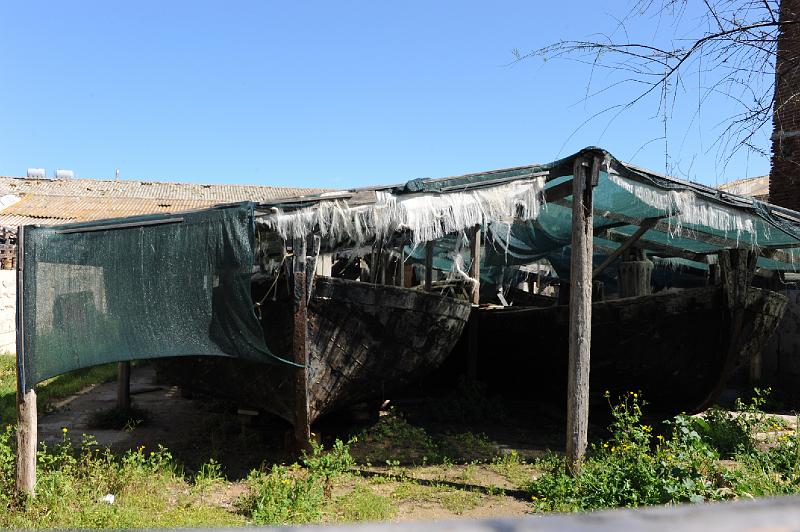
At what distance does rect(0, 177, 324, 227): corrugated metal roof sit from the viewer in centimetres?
1898

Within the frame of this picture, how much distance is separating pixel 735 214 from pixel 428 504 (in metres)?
4.36

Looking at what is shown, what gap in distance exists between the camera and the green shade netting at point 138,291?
15.7ft

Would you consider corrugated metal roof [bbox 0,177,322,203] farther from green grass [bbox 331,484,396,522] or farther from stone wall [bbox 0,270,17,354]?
green grass [bbox 331,484,396,522]

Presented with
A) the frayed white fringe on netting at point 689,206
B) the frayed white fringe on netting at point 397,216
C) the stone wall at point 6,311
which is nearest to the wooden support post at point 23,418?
the frayed white fringe on netting at point 397,216

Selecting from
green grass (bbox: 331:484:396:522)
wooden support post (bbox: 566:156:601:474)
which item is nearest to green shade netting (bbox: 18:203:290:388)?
green grass (bbox: 331:484:396:522)

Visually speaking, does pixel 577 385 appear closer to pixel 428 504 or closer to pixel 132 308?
pixel 428 504

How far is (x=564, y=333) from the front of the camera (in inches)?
314

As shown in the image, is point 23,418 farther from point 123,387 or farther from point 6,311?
point 6,311

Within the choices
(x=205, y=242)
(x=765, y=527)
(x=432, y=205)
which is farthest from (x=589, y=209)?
(x=765, y=527)

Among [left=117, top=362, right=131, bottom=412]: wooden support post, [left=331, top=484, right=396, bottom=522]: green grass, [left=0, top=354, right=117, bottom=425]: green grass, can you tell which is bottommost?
[left=0, top=354, right=117, bottom=425]: green grass

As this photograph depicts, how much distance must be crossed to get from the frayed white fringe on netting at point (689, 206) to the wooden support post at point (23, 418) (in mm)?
5277

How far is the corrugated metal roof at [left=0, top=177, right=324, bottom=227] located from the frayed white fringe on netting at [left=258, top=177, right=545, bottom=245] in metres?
12.1

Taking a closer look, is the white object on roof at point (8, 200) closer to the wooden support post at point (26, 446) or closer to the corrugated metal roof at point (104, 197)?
the corrugated metal roof at point (104, 197)

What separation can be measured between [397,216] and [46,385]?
26.2 ft
